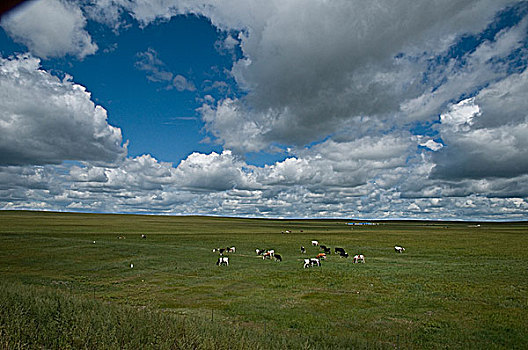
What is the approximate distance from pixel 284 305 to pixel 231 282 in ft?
24.6

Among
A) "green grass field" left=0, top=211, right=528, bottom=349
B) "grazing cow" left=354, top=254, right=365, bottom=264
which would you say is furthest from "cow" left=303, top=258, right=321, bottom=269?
"grazing cow" left=354, top=254, right=365, bottom=264

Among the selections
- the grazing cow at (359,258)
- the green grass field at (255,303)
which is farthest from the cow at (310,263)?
the grazing cow at (359,258)

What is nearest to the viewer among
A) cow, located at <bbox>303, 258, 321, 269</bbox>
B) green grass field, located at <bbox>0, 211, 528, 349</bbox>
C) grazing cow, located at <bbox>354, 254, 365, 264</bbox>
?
green grass field, located at <bbox>0, 211, 528, 349</bbox>

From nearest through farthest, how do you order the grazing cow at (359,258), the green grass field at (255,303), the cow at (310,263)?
the green grass field at (255,303) < the cow at (310,263) < the grazing cow at (359,258)

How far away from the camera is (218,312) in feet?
58.3

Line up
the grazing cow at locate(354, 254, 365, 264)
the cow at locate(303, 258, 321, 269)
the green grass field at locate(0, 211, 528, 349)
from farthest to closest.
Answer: the grazing cow at locate(354, 254, 365, 264)
the cow at locate(303, 258, 321, 269)
the green grass field at locate(0, 211, 528, 349)

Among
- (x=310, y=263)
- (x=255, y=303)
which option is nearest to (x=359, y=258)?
(x=310, y=263)

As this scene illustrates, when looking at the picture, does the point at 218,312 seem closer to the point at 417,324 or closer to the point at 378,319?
the point at 378,319

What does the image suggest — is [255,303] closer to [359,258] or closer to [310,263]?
[310,263]

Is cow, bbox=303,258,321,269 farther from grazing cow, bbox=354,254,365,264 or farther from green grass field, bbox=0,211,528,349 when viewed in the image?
grazing cow, bbox=354,254,365,264

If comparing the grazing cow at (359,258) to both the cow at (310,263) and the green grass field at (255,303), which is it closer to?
the green grass field at (255,303)

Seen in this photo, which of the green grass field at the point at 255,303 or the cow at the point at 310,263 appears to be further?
the cow at the point at 310,263

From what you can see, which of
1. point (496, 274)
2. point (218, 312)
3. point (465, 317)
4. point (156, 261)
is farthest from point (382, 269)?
point (156, 261)

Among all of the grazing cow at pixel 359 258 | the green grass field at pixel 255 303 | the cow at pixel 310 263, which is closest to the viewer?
the green grass field at pixel 255 303
